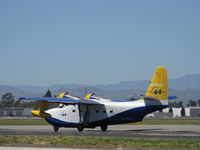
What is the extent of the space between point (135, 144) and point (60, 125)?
2136 cm

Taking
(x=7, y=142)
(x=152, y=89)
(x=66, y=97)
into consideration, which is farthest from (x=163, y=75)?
(x=7, y=142)

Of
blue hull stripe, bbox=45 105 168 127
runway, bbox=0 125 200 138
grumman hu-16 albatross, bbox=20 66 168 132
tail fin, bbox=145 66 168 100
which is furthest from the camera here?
blue hull stripe, bbox=45 105 168 127

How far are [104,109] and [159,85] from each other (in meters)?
6.97

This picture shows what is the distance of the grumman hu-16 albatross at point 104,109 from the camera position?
149 feet

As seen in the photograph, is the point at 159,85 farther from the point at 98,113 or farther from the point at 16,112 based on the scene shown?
the point at 16,112

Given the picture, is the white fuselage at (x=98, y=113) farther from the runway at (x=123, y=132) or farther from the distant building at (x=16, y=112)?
the distant building at (x=16, y=112)

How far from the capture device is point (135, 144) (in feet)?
93.4

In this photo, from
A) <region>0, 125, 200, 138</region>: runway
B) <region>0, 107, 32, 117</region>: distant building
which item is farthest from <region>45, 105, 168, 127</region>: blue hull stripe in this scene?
<region>0, 107, 32, 117</region>: distant building

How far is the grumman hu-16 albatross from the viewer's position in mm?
45312

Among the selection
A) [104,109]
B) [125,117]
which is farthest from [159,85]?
[104,109]

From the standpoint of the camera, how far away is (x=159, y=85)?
4516 centimetres

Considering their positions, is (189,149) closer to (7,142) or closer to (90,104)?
(7,142)

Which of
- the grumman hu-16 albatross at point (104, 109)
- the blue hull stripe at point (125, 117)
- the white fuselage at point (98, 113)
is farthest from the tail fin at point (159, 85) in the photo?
the white fuselage at point (98, 113)

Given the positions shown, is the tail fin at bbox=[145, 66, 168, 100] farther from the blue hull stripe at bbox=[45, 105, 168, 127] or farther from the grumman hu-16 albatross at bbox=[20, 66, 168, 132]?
the blue hull stripe at bbox=[45, 105, 168, 127]
